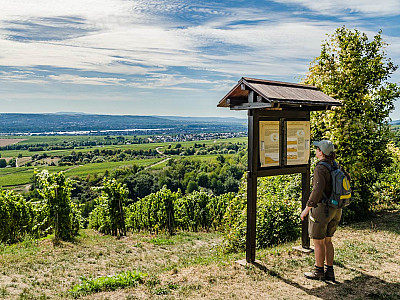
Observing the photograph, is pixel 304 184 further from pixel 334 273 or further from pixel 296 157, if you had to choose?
pixel 334 273

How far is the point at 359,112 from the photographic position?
38.2ft

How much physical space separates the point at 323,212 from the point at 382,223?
6586mm

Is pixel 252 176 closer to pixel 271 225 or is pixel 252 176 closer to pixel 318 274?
pixel 318 274

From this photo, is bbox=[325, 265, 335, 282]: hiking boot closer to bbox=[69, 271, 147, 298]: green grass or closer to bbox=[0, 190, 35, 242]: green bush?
bbox=[69, 271, 147, 298]: green grass

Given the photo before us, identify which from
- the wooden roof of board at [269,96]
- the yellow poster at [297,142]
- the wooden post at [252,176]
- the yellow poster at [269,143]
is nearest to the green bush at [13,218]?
the wooden post at [252,176]

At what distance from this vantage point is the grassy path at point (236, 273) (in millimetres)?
5520

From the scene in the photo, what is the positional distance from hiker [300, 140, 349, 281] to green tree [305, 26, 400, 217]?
5.81m

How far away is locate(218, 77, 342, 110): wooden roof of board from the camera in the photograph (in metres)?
6.37

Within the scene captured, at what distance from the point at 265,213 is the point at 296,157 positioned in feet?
9.80

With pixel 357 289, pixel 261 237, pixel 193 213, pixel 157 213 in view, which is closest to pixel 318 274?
pixel 357 289

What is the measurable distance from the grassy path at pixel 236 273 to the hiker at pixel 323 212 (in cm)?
52

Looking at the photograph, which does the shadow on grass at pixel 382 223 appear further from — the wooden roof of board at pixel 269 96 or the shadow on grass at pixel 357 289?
the wooden roof of board at pixel 269 96

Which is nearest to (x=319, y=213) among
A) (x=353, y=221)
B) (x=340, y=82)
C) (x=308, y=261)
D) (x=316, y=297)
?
(x=316, y=297)

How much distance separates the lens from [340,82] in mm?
11914
